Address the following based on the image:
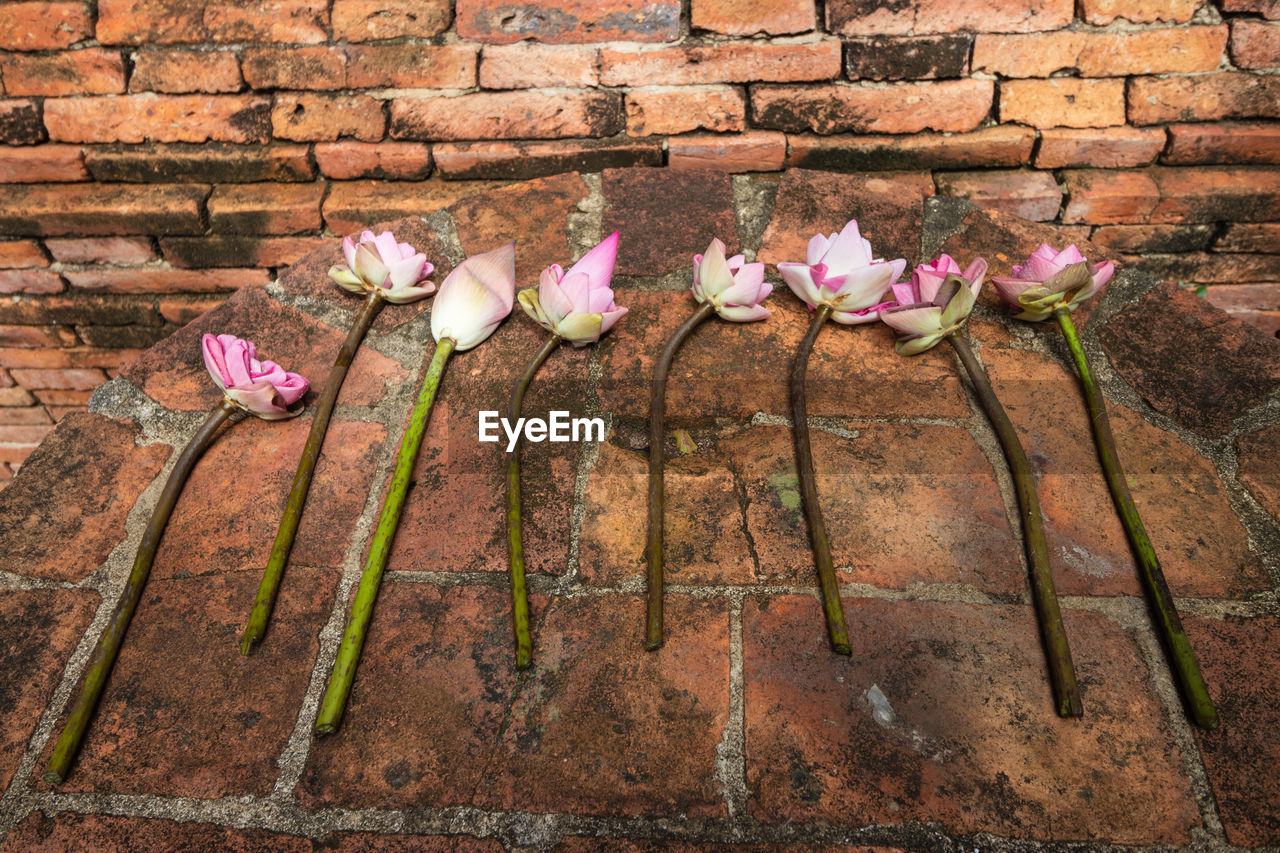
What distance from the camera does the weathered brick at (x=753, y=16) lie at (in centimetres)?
160

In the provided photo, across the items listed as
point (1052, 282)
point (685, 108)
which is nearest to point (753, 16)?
point (685, 108)

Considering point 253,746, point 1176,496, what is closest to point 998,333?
point 1176,496

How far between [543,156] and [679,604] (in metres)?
1.27

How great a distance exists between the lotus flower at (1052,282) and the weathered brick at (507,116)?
1.04 m

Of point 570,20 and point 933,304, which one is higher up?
point 570,20

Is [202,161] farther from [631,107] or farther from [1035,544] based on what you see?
[1035,544]

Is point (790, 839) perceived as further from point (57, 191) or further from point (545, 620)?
point (57, 191)

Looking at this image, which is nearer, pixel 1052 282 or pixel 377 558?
pixel 377 558

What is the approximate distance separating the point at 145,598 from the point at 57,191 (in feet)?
5.05

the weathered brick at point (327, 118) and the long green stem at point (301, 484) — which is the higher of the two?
the weathered brick at point (327, 118)

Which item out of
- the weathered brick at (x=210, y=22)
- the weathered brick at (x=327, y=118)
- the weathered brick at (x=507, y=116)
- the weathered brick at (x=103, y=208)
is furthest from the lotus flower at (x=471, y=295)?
the weathered brick at (x=103, y=208)

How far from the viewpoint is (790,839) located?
0.72 meters

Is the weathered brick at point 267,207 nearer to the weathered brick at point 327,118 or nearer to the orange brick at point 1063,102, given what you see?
the weathered brick at point 327,118

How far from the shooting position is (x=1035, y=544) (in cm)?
88
